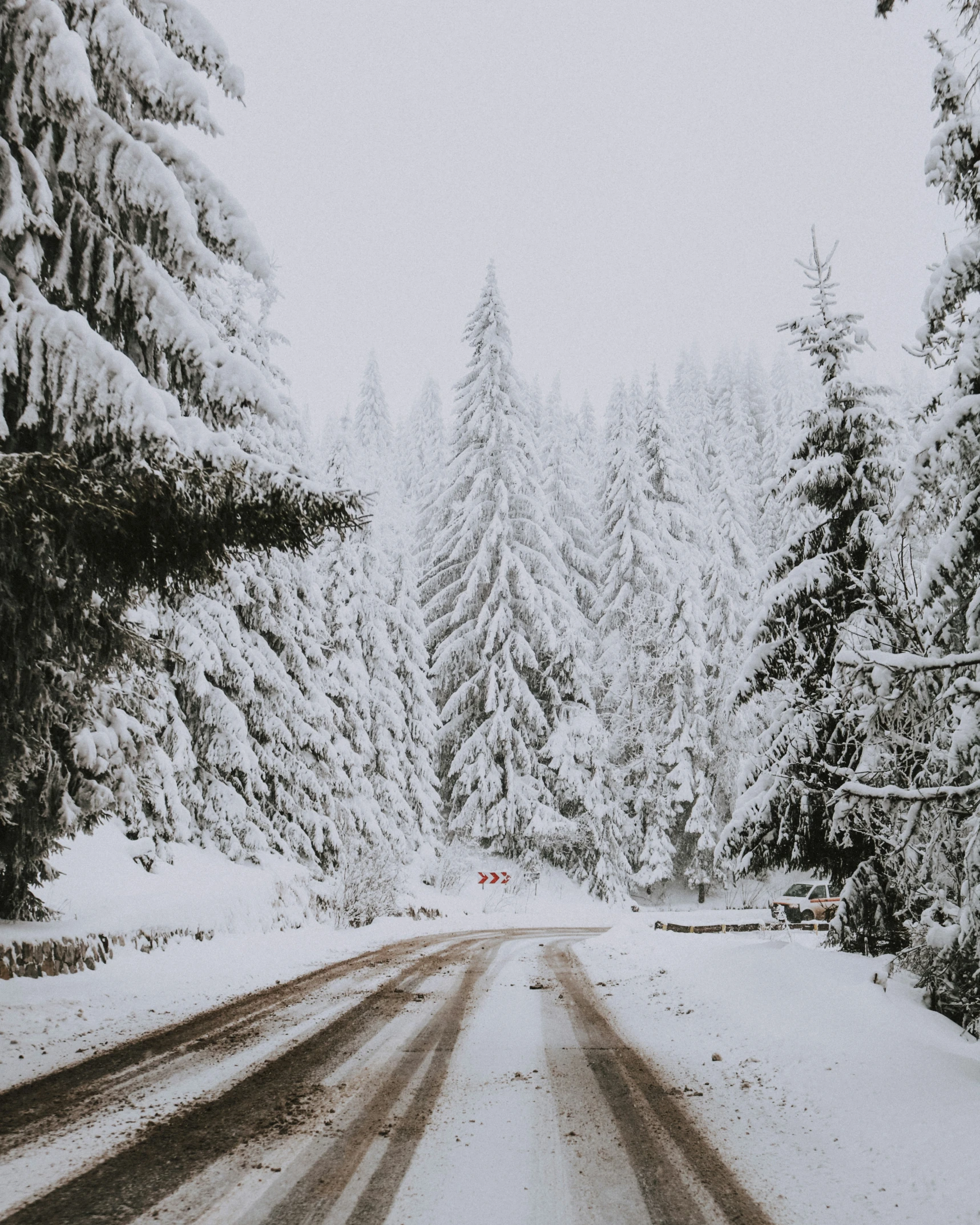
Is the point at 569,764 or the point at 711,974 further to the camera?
the point at 569,764

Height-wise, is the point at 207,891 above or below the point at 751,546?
below

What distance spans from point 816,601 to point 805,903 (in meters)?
15.5

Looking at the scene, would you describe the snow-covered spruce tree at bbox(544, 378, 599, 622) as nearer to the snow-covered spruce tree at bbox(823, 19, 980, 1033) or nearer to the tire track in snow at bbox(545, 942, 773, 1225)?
the snow-covered spruce tree at bbox(823, 19, 980, 1033)

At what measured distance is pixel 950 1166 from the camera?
4078mm

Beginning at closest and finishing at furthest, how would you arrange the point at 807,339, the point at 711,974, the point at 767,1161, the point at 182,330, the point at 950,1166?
the point at 950,1166
the point at 767,1161
the point at 182,330
the point at 711,974
the point at 807,339

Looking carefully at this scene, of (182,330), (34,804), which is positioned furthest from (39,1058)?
(182,330)

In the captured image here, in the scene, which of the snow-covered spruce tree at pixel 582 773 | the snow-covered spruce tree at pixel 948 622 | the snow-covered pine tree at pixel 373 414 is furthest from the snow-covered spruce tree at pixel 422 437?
the snow-covered spruce tree at pixel 948 622

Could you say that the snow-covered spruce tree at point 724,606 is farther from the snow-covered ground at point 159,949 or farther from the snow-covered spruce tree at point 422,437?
the snow-covered spruce tree at point 422,437

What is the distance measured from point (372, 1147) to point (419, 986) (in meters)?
5.80

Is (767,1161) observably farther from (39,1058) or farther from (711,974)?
(711,974)

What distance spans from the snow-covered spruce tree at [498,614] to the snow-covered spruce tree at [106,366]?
2088 cm

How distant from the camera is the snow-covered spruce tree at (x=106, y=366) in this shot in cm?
535

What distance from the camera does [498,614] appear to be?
27.5 m

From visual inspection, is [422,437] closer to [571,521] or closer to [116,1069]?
[571,521]
